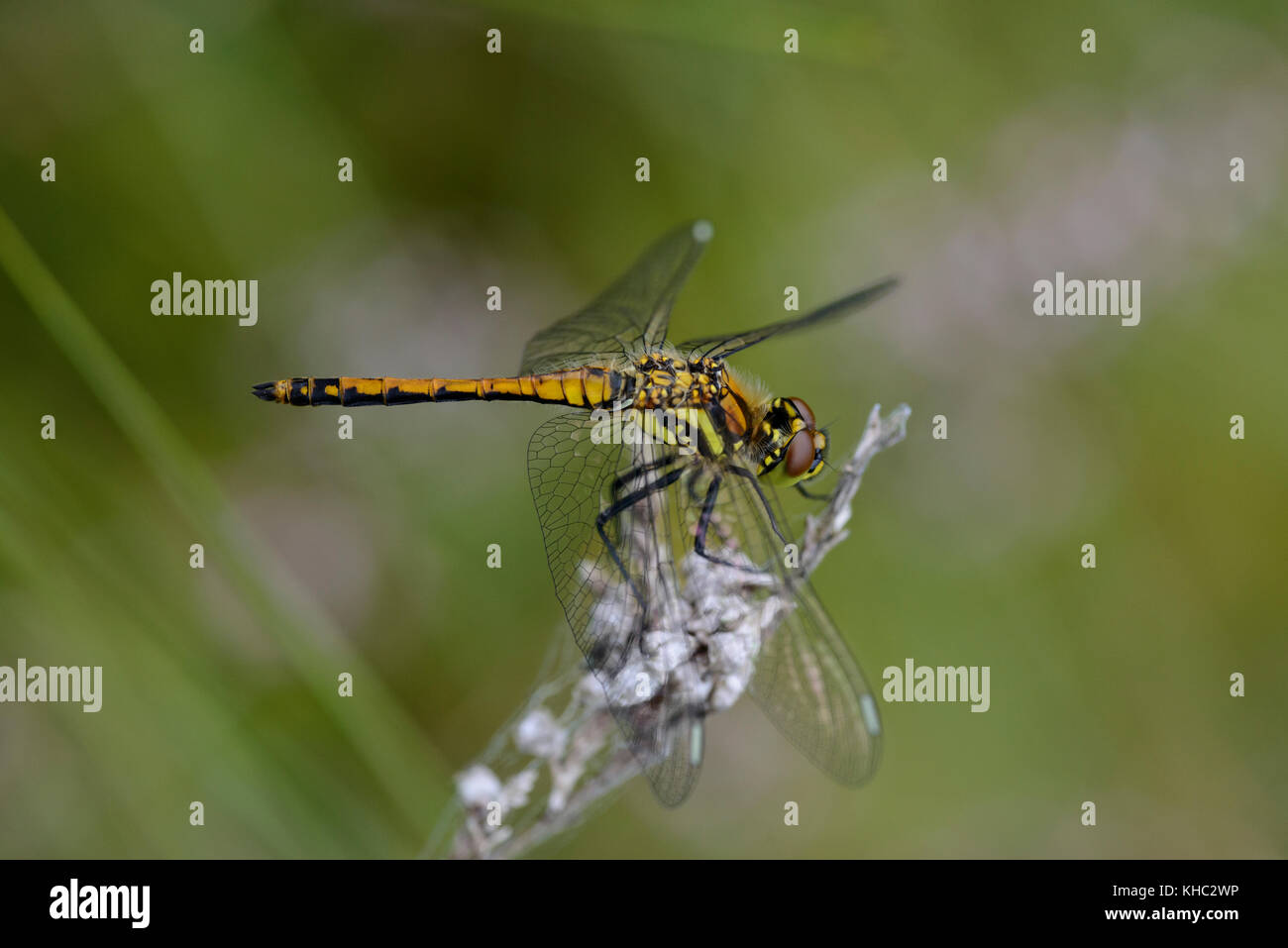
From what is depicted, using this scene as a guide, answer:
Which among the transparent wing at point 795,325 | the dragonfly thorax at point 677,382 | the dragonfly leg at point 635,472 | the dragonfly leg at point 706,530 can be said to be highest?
the transparent wing at point 795,325

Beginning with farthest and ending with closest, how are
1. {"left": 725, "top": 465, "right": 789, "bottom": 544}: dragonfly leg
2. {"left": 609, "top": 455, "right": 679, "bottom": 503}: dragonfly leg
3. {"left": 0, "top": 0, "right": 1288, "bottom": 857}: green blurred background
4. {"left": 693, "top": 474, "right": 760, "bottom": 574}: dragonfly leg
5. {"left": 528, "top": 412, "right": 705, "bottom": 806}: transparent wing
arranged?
{"left": 0, "top": 0, "right": 1288, "bottom": 857}: green blurred background → {"left": 609, "top": 455, "right": 679, "bottom": 503}: dragonfly leg → {"left": 725, "top": 465, "right": 789, "bottom": 544}: dragonfly leg → {"left": 693, "top": 474, "right": 760, "bottom": 574}: dragonfly leg → {"left": 528, "top": 412, "right": 705, "bottom": 806}: transparent wing

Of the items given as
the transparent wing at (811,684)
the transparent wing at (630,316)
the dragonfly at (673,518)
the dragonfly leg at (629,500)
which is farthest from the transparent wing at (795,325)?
the transparent wing at (811,684)

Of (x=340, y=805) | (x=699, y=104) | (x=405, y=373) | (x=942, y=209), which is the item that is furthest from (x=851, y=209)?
(x=340, y=805)

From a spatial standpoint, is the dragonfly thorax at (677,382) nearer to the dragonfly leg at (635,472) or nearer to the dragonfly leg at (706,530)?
the dragonfly leg at (635,472)

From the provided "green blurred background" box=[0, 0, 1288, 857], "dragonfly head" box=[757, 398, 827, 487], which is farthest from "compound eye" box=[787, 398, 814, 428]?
"green blurred background" box=[0, 0, 1288, 857]

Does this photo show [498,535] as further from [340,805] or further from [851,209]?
[851,209]

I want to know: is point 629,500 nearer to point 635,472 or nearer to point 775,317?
point 635,472

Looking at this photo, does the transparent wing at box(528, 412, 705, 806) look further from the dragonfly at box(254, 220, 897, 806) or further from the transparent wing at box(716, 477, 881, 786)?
the transparent wing at box(716, 477, 881, 786)
